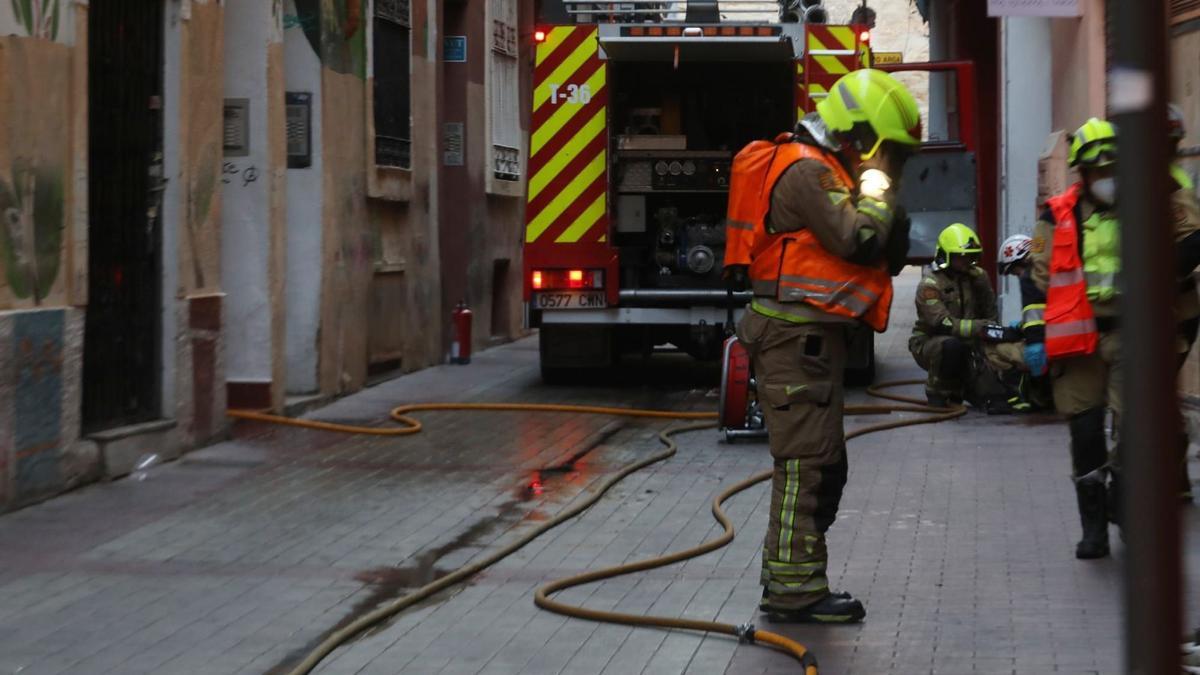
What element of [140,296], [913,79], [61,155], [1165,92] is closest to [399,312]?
[140,296]

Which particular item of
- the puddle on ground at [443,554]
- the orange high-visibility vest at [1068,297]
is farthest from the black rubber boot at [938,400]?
the orange high-visibility vest at [1068,297]

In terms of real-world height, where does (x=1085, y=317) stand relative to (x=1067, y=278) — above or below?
below

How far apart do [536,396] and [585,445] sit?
3.06 m

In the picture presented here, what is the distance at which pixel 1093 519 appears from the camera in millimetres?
7383

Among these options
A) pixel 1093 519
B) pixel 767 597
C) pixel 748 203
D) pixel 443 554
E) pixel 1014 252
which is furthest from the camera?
pixel 1014 252

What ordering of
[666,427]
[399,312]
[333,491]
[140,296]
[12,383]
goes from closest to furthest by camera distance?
[12,383]
[333,491]
[140,296]
[666,427]
[399,312]

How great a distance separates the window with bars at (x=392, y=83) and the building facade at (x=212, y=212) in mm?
32

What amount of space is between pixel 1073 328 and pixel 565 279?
781 cm

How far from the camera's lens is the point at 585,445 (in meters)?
11.5

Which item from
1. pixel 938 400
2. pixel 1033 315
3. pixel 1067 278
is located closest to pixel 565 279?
pixel 938 400

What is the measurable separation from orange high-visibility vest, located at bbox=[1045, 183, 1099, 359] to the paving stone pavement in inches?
34.7

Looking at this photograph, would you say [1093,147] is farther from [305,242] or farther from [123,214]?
[305,242]

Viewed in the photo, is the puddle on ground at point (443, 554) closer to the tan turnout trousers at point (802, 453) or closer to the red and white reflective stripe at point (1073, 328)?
the tan turnout trousers at point (802, 453)

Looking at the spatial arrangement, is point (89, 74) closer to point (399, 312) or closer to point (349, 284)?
point (349, 284)
